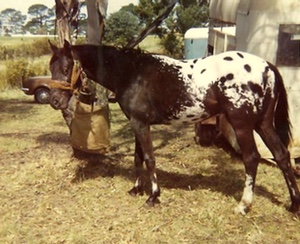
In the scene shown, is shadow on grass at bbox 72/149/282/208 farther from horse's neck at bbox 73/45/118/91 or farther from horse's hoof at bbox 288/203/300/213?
horse's neck at bbox 73/45/118/91

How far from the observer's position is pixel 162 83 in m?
5.45

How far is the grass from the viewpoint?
4973 millimetres

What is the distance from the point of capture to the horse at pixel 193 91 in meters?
5.21

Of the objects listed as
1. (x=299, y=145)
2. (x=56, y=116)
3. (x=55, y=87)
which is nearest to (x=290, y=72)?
(x=299, y=145)

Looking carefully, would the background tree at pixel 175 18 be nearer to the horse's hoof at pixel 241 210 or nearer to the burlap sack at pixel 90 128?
the burlap sack at pixel 90 128

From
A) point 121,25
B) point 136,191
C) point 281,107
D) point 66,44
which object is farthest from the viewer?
point 121,25

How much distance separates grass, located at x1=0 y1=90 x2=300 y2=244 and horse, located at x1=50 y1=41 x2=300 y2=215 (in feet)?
1.20

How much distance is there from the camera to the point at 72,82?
5.38 metres

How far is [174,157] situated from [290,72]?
2.92m

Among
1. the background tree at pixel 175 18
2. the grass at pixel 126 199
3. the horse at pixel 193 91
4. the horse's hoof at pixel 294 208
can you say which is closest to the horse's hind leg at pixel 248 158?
the horse at pixel 193 91

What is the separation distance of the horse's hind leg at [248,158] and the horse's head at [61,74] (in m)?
2.49

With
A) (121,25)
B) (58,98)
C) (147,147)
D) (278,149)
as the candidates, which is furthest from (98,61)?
(121,25)

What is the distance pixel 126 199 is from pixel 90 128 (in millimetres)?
1341

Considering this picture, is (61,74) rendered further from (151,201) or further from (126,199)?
(151,201)
